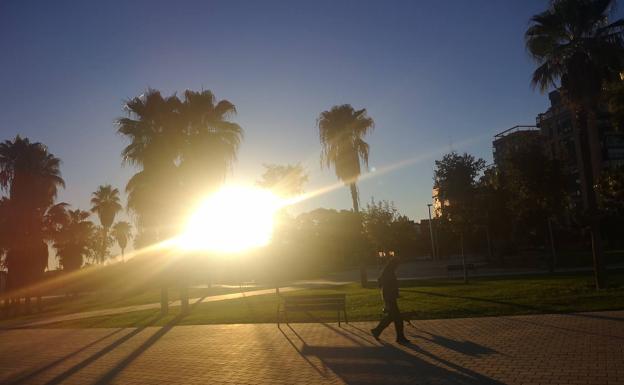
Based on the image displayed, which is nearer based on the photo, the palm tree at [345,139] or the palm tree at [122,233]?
the palm tree at [345,139]

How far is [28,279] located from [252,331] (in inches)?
974

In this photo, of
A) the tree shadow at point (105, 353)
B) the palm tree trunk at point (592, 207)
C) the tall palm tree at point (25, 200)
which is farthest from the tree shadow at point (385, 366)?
the tall palm tree at point (25, 200)

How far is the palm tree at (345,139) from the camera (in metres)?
27.0

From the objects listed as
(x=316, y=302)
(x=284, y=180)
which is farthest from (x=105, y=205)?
(x=316, y=302)

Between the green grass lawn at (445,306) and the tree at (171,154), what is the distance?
11.9 feet

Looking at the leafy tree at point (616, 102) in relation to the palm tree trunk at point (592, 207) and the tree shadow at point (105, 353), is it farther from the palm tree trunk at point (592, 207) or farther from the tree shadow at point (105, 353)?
the tree shadow at point (105, 353)

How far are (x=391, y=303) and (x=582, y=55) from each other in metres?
11.8

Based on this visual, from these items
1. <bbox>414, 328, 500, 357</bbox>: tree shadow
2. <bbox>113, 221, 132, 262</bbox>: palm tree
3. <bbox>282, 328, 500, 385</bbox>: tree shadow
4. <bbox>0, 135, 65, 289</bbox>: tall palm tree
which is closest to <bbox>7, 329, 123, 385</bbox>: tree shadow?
<bbox>282, 328, 500, 385</bbox>: tree shadow

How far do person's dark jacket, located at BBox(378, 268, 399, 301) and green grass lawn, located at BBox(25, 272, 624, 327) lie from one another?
341 cm

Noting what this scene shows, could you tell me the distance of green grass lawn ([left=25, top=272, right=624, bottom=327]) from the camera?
45.7 feet

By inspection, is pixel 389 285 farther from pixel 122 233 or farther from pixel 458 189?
pixel 122 233

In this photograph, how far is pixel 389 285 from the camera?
435 inches

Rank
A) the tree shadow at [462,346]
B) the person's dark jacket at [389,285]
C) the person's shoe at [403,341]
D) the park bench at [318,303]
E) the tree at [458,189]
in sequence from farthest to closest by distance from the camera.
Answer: the tree at [458,189] → the park bench at [318,303] → the person's dark jacket at [389,285] → the person's shoe at [403,341] → the tree shadow at [462,346]

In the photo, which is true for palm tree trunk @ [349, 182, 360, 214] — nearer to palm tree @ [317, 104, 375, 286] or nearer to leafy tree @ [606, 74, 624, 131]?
palm tree @ [317, 104, 375, 286]
